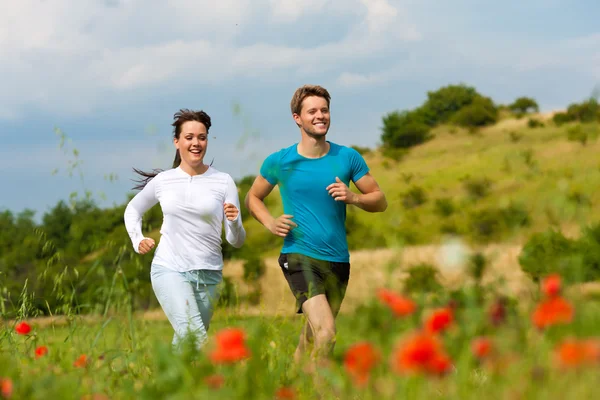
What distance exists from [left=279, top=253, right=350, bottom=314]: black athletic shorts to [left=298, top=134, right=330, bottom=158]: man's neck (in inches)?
30.6

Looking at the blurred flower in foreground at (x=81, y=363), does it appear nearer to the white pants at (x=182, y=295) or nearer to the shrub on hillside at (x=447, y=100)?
the white pants at (x=182, y=295)

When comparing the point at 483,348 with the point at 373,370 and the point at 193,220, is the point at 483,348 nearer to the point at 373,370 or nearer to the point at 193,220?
the point at 373,370

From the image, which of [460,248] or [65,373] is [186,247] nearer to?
[65,373]

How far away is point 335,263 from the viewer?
17.2 ft

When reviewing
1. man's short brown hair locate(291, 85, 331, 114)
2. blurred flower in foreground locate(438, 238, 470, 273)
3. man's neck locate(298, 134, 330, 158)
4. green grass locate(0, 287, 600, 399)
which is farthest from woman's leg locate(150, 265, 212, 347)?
blurred flower in foreground locate(438, 238, 470, 273)

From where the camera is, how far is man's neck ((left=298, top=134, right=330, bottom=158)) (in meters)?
5.42

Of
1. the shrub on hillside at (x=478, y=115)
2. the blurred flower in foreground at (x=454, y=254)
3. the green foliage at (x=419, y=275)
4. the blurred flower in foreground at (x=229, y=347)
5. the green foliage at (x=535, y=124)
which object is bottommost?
the green foliage at (x=419, y=275)

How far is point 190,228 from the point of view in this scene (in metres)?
5.21

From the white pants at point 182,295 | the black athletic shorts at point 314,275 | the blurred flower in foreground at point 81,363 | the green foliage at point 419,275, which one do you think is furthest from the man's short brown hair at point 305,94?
the green foliage at point 419,275

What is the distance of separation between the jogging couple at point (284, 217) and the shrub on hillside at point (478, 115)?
51992mm

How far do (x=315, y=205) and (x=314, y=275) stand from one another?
1.66 ft

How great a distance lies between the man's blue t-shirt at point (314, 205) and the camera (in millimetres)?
5191

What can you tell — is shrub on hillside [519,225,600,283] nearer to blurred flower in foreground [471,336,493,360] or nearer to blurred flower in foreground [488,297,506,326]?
blurred flower in foreground [488,297,506,326]

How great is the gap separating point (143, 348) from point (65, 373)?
76cm
